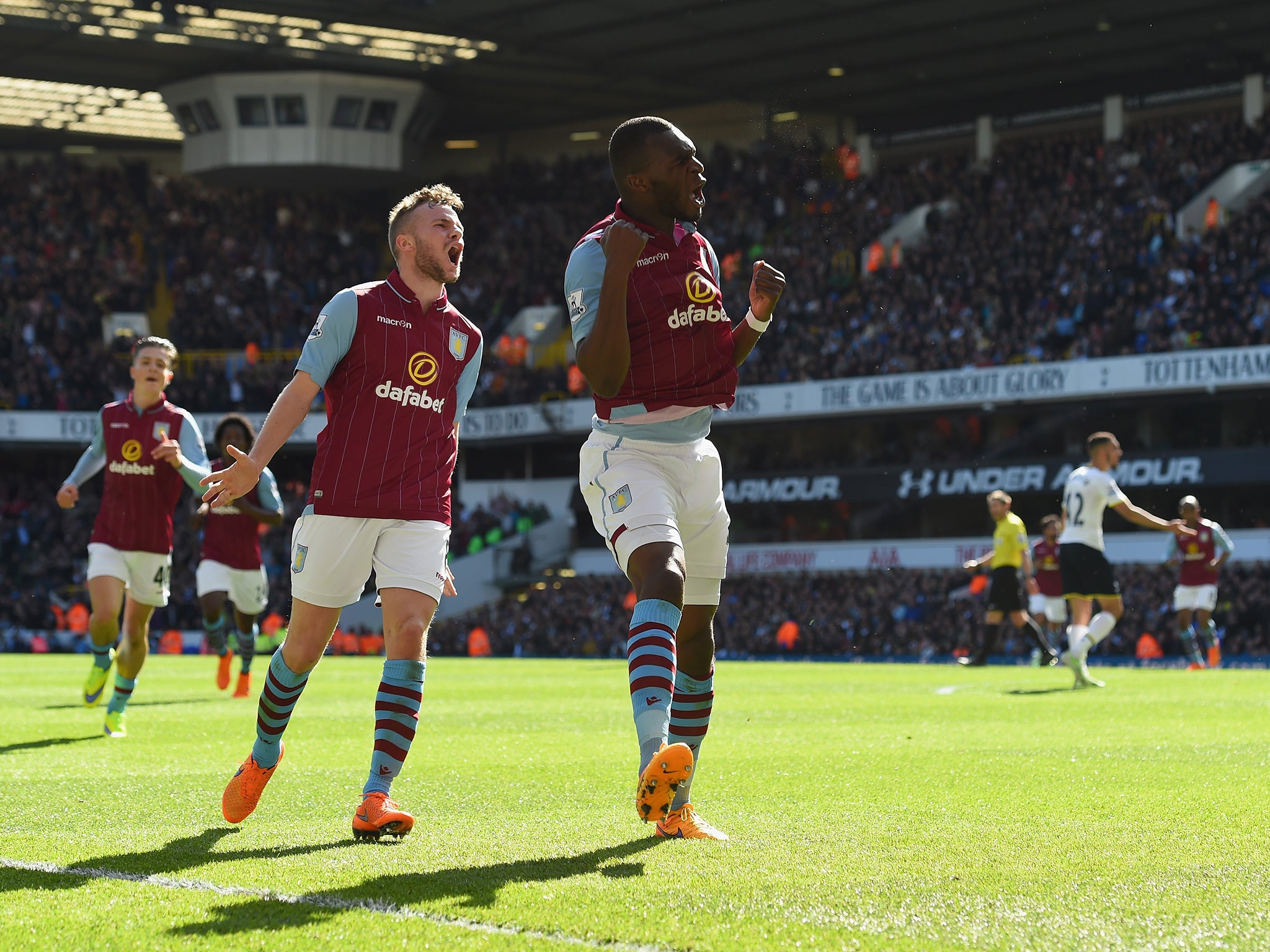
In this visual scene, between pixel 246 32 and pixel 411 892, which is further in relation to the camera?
pixel 246 32

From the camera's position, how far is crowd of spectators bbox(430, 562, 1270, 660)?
1146 inches

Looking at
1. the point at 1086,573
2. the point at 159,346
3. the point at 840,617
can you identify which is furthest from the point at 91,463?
the point at 840,617

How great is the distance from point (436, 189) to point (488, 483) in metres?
40.9

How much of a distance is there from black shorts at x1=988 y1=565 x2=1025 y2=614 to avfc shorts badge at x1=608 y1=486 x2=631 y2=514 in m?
15.9

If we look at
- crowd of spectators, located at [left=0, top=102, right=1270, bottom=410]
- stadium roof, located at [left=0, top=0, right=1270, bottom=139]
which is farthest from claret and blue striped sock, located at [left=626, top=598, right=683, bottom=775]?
stadium roof, located at [left=0, top=0, right=1270, bottom=139]

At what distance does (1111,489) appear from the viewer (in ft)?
49.4

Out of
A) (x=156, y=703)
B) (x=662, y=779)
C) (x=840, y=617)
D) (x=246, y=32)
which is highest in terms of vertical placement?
(x=246, y=32)

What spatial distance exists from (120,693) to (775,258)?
3198cm

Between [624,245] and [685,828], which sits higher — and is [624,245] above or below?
above

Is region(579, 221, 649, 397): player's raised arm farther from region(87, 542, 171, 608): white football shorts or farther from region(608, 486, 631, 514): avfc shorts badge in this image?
region(87, 542, 171, 608): white football shorts

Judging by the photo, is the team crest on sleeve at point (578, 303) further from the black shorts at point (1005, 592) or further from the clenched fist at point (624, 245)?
the black shorts at point (1005, 592)

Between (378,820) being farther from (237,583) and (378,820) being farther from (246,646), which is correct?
(246,646)

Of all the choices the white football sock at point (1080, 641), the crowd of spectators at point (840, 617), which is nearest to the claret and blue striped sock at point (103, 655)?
the white football sock at point (1080, 641)

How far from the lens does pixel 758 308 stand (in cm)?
559
